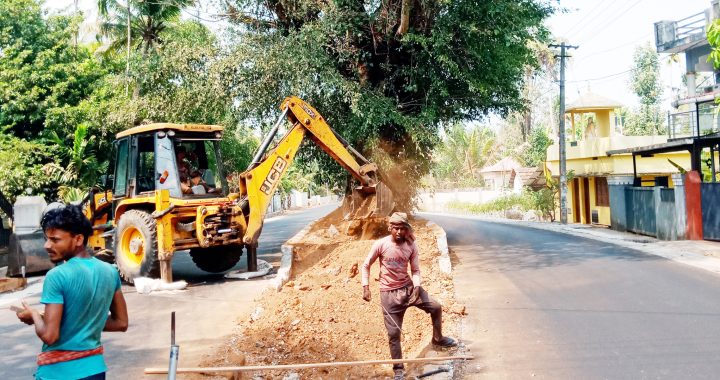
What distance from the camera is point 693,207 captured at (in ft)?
64.2

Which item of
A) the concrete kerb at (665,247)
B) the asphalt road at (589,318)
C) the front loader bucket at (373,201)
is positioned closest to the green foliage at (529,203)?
the concrete kerb at (665,247)

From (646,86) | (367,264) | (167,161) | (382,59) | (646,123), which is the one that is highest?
(646,86)

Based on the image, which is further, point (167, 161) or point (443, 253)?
point (443, 253)

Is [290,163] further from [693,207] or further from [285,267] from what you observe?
[693,207]

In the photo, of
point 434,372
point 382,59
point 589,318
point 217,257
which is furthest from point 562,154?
point 434,372

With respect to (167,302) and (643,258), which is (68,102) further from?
(643,258)

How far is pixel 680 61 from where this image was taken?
113ft

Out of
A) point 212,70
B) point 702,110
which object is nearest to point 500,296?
point 212,70

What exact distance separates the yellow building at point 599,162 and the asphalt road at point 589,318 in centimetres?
1795

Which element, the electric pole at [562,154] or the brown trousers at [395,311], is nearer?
the brown trousers at [395,311]

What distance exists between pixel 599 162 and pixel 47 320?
3350 centimetres

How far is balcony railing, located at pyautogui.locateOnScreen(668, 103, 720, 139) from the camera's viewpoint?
22.0 m

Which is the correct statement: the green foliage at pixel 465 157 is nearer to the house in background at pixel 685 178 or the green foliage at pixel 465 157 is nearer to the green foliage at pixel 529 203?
the green foliage at pixel 529 203

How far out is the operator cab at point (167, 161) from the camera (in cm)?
1200
